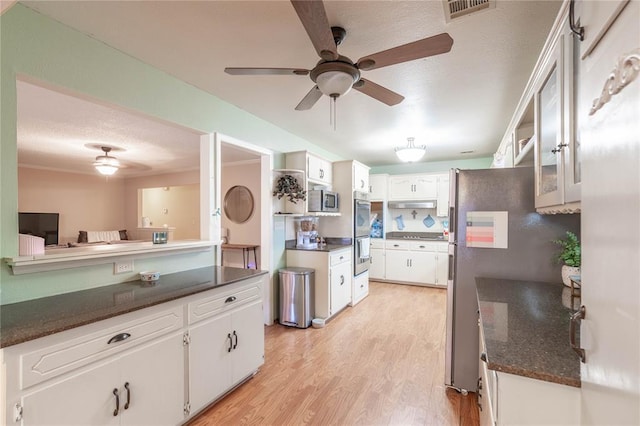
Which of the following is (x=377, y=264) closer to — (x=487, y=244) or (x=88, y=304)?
(x=487, y=244)

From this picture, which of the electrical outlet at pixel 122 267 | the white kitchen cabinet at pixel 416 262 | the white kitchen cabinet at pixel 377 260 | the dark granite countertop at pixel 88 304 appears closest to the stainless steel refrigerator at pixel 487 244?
the dark granite countertop at pixel 88 304

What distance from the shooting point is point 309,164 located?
12.5 ft

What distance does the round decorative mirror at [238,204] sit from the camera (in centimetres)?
553

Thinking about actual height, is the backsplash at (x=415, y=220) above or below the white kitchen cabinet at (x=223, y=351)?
above

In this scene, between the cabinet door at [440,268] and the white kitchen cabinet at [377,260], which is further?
the white kitchen cabinet at [377,260]

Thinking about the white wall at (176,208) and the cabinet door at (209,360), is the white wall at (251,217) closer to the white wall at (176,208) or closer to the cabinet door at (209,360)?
the white wall at (176,208)

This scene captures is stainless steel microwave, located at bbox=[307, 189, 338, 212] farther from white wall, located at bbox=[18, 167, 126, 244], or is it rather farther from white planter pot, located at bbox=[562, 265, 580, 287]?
white wall, located at bbox=[18, 167, 126, 244]

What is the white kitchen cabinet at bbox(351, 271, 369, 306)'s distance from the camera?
440cm

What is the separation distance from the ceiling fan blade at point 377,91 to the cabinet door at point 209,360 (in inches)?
Answer: 74.1

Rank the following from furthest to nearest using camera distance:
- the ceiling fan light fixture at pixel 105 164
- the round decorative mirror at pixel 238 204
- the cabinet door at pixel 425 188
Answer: the cabinet door at pixel 425 188 → the round decorative mirror at pixel 238 204 → the ceiling fan light fixture at pixel 105 164

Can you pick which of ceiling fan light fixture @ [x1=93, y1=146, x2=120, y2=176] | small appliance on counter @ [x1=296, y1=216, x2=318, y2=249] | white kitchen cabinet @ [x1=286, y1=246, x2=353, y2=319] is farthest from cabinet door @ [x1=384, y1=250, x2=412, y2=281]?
ceiling fan light fixture @ [x1=93, y1=146, x2=120, y2=176]

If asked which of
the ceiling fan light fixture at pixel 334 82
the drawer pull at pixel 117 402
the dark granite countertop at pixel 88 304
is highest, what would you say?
the ceiling fan light fixture at pixel 334 82

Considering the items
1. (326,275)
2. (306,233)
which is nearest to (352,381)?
(326,275)

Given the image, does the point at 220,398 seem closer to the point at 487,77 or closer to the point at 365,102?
the point at 365,102
